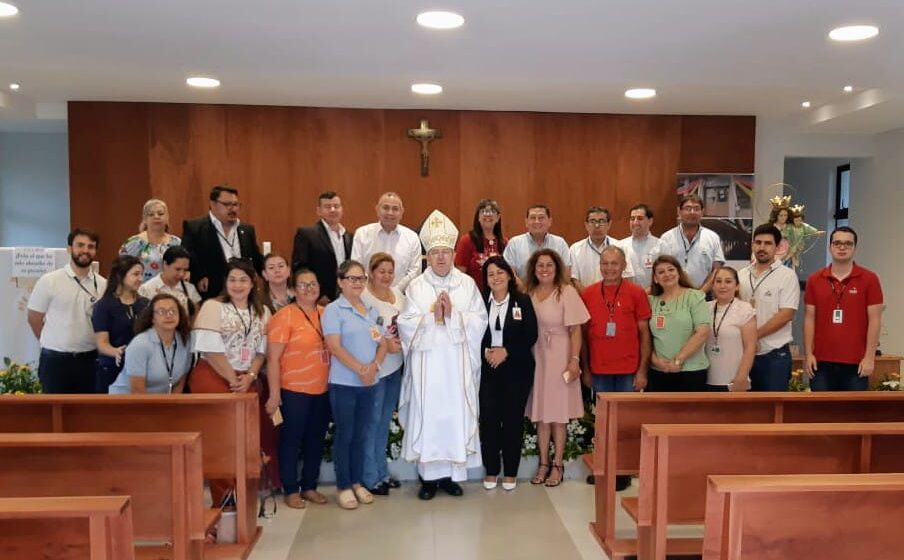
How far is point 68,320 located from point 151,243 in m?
0.66

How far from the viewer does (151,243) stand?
442cm

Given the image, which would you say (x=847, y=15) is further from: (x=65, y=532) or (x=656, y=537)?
(x=65, y=532)

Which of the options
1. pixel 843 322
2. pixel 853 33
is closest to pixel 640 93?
pixel 853 33

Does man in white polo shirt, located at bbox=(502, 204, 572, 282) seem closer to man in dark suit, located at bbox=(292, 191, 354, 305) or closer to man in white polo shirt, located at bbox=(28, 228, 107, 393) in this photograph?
man in dark suit, located at bbox=(292, 191, 354, 305)

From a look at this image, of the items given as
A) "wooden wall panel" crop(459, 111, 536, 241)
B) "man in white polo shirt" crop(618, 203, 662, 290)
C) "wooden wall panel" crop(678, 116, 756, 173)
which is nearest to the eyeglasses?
"man in white polo shirt" crop(618, 203, 662, 290)

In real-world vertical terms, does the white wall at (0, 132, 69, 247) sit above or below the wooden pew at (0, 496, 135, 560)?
above

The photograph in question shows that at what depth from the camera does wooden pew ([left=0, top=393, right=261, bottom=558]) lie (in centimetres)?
310

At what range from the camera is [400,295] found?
165 inches

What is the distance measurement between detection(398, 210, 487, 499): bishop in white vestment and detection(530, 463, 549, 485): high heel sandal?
47 cm

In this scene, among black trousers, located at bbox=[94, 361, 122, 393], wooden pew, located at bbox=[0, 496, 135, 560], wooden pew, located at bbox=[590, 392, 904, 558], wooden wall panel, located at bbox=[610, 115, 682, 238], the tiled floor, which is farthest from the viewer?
wooden wall panel, located at bbox=[610, 115, 682, 238]

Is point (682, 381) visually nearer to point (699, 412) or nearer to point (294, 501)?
point (699, 412)

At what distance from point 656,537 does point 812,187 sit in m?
8.75

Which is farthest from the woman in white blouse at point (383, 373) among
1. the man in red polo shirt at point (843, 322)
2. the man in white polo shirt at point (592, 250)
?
the man in red polo shirt at point (843, 322)

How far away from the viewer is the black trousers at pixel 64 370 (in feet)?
13.6
